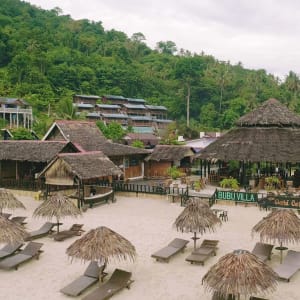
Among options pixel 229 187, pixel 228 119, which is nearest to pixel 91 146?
pixel 229 187

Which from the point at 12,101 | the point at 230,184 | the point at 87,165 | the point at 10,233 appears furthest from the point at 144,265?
the point at 12,101

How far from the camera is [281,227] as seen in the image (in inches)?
510

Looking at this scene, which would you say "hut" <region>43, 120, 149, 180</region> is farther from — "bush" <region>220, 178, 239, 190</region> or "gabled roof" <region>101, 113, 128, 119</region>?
"gabled roof" <region>101, 113, 128, 119</region>

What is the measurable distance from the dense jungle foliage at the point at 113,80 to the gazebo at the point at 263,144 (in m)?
25.3

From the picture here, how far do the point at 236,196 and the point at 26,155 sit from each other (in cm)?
1379

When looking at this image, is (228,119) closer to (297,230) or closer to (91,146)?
(91,146)

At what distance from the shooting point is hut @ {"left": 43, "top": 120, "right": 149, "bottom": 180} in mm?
29594

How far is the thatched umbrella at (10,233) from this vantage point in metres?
12.7

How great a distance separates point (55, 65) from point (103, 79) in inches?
434

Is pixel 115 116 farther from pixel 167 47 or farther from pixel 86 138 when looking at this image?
pixel 167 47

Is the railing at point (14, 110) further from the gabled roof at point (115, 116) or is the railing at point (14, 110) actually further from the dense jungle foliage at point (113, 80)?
the gabled roof at point (115, 116)

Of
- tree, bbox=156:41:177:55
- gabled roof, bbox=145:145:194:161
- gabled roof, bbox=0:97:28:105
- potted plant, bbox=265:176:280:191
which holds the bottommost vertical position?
potted plant, bbox=265:176:280:191

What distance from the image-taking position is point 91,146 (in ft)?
97.6

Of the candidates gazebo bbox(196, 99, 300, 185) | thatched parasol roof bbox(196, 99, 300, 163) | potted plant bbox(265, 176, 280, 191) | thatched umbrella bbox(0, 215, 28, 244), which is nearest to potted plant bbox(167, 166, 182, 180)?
gazebo bbox(196, 99, 300, 185)
